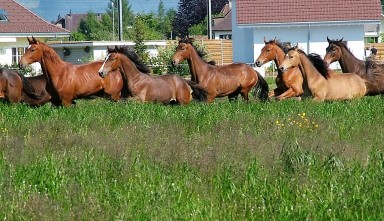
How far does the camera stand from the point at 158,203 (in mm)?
9203

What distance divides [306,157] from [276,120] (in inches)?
199

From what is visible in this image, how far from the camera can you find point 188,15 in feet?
347

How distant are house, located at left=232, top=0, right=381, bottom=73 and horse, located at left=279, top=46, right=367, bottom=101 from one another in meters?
31.9

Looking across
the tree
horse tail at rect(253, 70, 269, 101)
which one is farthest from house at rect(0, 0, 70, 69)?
the tree

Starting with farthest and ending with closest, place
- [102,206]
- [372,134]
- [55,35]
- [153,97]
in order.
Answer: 1. [55,35]
2. [153,97]
3. [372,134]
4. [102,206]

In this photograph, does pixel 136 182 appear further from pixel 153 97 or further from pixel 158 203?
pixel 153 97

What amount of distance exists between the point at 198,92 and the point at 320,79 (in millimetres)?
3098

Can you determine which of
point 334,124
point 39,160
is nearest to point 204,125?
point 334,124

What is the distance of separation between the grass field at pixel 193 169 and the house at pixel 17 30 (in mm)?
39157

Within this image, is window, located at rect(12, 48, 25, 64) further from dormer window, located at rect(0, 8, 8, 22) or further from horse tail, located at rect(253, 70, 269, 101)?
horse tail, located at rect(253, 70, 269, 101)

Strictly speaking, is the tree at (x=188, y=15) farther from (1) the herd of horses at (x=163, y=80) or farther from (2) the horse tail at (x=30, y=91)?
(2) the horse tail at (x=30, y=91)

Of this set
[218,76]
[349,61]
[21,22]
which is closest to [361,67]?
[349,61]

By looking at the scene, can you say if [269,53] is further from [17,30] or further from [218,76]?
[17,30]

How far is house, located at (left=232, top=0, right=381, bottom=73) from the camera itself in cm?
5500
